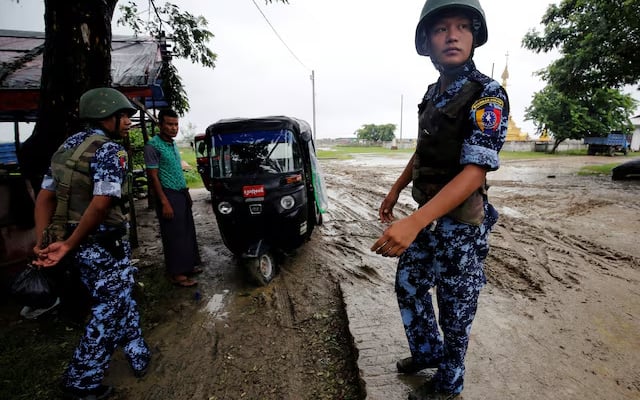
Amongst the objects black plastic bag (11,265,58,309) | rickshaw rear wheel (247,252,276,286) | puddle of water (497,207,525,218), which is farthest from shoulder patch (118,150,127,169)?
puddle of water (497,207,525,218)

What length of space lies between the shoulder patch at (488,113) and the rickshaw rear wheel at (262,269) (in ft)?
9.72

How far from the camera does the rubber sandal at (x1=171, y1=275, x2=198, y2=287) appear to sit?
12.6ft

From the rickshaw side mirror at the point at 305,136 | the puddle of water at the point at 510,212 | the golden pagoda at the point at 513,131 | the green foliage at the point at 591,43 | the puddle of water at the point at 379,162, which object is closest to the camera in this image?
the rickshaw side mirror at the point at 305,136

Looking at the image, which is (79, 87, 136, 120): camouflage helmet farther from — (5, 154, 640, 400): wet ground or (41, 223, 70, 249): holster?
(5, 154, 640, 400): wet ground

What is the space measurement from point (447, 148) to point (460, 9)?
63 cm

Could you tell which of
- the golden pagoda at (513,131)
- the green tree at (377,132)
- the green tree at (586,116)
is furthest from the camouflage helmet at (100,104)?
the green tree at (377,132)

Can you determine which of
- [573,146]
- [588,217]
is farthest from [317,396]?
[573,146]

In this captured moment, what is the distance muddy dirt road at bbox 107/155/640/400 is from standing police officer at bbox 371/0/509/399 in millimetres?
632

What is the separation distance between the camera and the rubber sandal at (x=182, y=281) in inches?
151

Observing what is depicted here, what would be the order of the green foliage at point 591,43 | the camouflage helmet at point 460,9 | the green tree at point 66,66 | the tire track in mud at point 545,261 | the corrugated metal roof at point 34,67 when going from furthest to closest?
the green foliage at point 591,43, the corrugated metal roof at point 34,67, the tire track in mud at point 545,261, the green tree at point 66,66, the camouflage helmet at point 460,9

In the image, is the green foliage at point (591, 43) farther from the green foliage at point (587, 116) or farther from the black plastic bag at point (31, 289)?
the green foliage at point (587, 116)

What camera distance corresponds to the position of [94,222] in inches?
71.4

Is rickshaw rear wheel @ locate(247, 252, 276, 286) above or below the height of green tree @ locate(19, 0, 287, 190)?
below

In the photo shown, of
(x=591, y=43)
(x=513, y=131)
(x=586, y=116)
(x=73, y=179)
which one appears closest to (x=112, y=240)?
(x=73, y=179)
